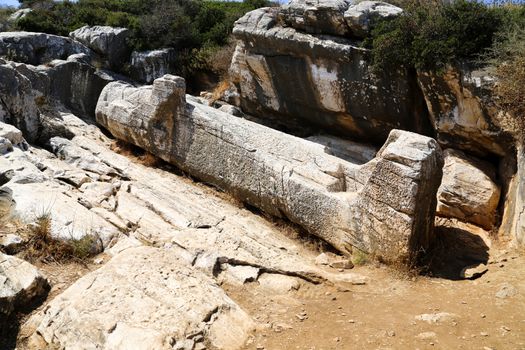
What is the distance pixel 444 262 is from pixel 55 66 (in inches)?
382

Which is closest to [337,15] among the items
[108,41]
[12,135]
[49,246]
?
→ [12,135]

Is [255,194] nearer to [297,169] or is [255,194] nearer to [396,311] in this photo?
[297,169]

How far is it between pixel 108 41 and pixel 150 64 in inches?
50.4

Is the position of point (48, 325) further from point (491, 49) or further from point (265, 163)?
point (491, 49)

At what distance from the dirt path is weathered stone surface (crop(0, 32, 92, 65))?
948 cm

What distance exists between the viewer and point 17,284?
558 centimetres

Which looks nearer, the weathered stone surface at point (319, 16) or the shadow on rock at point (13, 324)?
the shadow on rock at point (13, 324)

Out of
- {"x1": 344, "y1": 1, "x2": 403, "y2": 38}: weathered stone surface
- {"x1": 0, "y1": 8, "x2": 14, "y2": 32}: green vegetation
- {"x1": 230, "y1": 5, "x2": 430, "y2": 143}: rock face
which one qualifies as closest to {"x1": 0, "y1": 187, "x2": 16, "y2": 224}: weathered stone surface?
{"x1": 230, "y1": 5, "x2": 430, "y2": 143}: rock face

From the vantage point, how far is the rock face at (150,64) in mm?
14086

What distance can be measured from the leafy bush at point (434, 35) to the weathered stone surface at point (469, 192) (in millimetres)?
1723

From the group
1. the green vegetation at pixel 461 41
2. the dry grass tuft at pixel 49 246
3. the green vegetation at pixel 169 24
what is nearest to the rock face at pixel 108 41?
the green vegetation at pixel 169 24

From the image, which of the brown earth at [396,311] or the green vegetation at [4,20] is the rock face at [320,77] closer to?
the brown earth at [396,311]

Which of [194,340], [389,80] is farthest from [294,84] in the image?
[194,340]

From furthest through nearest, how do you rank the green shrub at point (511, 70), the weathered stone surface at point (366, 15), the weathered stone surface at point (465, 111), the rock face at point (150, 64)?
the rock face at point (150, 64)
the weathered stone surface at point (366, 15)
the weathered stone surface at point (465, 111)
the green shrub at point (511, 70)
